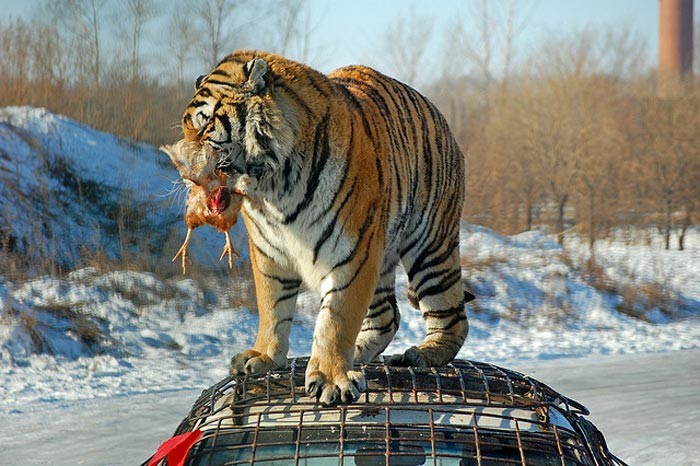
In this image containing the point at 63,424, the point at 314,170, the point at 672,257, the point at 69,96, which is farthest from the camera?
the point at 672,257

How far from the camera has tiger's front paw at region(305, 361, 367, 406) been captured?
2.54 m

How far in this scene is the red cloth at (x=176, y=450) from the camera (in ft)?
6.09

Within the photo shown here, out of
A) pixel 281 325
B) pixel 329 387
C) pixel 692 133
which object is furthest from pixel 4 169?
pixel 692 133

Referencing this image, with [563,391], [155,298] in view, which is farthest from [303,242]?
[155,298]

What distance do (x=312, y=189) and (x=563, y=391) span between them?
16.3ft

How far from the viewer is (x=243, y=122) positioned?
9.65ft

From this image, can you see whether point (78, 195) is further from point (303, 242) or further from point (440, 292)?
point (303, 242)

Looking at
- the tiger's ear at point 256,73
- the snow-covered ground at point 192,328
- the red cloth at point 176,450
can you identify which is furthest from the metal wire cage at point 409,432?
the snow-covered ground at point 192,328

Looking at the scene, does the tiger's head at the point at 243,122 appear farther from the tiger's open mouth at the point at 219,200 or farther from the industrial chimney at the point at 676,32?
the industrial chimney at the point at 676,32

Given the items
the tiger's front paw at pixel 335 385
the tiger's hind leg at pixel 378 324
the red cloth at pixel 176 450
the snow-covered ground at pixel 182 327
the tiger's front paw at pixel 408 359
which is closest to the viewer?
the red cloth at pixel 176 450

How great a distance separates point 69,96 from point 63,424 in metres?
8.16

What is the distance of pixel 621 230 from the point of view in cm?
1569

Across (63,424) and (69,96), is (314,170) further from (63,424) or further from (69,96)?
(69,96)

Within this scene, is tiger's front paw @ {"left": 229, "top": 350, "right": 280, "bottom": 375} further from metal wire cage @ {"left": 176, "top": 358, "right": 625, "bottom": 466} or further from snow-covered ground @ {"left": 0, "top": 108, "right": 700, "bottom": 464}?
snow-covered ground @ {"left": 0, "top": 108, "right": 700, "bottom": 464}
